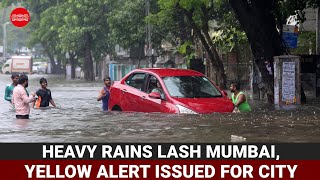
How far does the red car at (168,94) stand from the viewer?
16.6 meters

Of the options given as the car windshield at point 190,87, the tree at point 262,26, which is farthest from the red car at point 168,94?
the tree at point 262,26

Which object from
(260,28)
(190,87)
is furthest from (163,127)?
(260,28)

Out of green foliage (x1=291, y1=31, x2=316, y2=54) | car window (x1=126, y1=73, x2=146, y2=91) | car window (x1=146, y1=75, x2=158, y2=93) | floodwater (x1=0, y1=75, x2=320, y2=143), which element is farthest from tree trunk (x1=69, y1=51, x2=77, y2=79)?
car window (x1=146, y1=75, x2=158, y2=93)

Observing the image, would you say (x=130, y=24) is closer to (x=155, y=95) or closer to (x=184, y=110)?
(x=155, y=95)

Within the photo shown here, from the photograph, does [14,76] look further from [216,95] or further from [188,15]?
[188,15]

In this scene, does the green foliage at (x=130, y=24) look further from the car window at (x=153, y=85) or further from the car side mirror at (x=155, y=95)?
the car side mirror at (x=155, y=95)

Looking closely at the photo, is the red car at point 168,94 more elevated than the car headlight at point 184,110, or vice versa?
the red car at point 168,94

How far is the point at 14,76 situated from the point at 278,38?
8.59 m

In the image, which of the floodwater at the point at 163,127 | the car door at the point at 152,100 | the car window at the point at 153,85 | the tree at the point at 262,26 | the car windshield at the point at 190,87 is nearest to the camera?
the floodwater at the point at 163,127

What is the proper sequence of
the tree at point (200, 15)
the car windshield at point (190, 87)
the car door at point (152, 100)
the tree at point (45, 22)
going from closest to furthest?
the car door at point (152, 100), the car windshield at point (190, 87), the tree at point (200, 15), the tree at point (45, 22)

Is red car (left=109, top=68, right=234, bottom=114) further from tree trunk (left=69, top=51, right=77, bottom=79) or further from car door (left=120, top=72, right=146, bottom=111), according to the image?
tree trunk (left=69, top=51, right=77, bottom=79)

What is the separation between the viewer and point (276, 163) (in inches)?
357

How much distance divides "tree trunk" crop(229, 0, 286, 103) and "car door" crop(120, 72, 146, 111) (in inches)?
251

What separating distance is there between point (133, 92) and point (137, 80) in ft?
1.64
